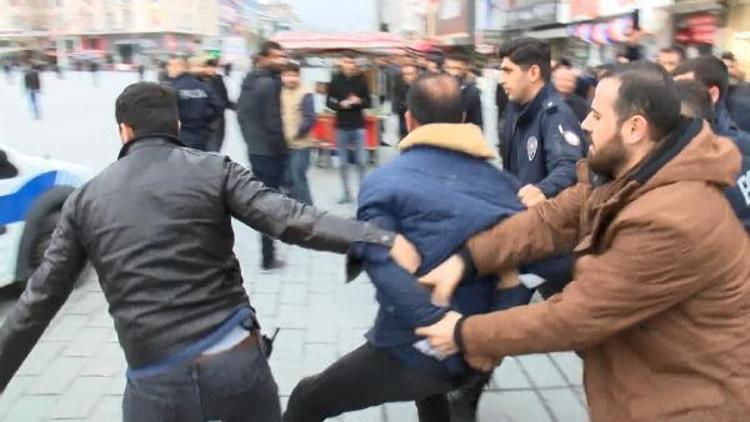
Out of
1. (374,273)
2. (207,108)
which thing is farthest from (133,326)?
(207,108)

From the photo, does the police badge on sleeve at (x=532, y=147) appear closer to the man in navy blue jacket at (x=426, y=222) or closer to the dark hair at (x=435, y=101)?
the man in navy blue jacket at (x=426, y=222)

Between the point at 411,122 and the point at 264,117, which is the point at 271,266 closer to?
the point at 264,117

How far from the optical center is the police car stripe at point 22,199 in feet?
16.8

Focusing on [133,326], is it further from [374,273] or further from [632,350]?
[632,350]

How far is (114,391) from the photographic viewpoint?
158 inches

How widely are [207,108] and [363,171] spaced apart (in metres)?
3.03

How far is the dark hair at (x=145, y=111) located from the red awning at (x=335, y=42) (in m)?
12.4

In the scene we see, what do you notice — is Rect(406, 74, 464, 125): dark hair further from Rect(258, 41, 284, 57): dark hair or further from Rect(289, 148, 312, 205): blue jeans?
Rect(289, 148, 312, 205): blue jeans

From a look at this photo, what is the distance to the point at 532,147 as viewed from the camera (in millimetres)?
3736

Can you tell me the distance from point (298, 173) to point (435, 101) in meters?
5.17

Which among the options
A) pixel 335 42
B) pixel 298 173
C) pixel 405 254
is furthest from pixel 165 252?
pixel 335 42

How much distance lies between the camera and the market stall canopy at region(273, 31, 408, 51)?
49.1 ft

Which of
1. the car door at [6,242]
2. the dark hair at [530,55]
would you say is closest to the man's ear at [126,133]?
the dark hair at [530,55]

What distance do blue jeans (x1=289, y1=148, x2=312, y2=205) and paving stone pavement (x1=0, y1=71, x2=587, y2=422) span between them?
126cm
